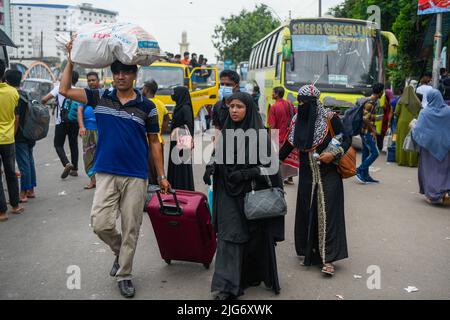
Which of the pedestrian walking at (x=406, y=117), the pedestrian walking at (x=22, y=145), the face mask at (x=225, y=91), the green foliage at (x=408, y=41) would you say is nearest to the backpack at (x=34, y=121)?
the pedestrian walking at (x=22, y=145)

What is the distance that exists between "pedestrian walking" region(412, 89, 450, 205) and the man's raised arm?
5494 mm

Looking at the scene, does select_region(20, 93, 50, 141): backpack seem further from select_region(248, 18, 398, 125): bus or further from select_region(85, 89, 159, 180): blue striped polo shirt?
select_region(248, 18, 398, 125): bus

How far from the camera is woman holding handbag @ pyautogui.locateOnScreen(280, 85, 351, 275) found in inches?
199

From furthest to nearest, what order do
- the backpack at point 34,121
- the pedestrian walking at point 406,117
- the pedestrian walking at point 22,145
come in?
the pedestrian walking at point 406,117, the backpack at point 34,121, the pedestrian walking at point 22,145

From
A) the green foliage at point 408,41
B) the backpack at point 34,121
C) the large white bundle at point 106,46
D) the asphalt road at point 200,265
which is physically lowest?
the asphalt road at point 200,265

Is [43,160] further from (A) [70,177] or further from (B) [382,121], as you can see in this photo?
(B) [382,121]

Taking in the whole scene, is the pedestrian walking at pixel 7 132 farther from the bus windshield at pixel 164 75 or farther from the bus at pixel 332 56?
the bus windshield at pixel 164 75

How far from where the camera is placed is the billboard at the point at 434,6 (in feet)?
44.7

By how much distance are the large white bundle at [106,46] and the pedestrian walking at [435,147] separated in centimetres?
521

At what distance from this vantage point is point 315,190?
5148 mm

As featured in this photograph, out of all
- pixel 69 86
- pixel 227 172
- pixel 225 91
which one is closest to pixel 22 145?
pixel 225 91

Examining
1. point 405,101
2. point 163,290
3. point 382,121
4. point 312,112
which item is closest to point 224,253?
point 163,290

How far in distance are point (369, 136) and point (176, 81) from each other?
33.2 ft

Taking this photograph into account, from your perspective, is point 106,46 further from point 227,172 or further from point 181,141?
point 181,141
